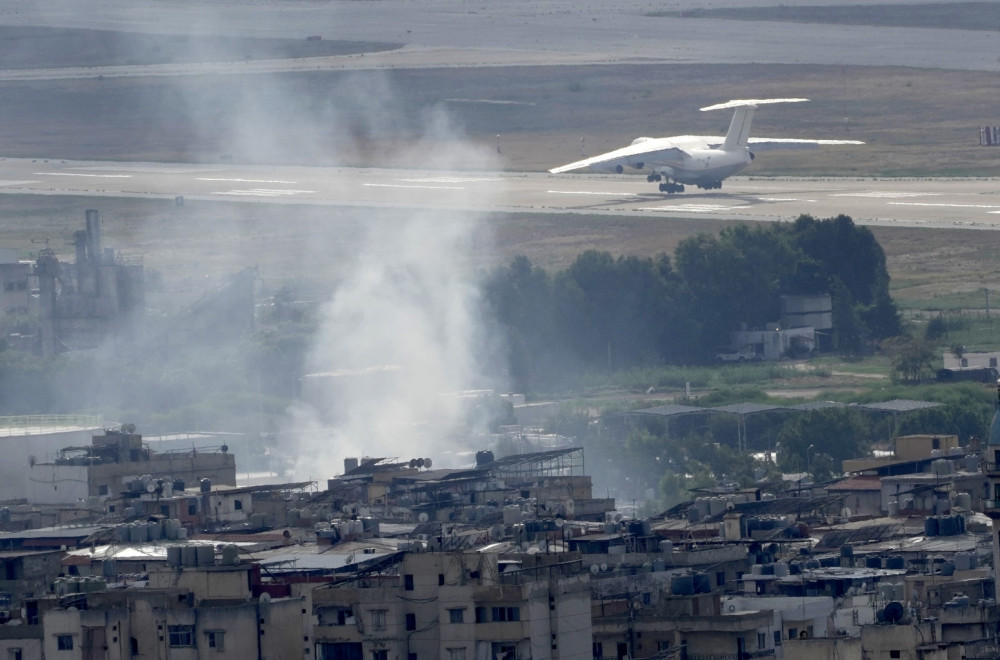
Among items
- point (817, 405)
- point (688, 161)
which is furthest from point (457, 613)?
point (688, 161)

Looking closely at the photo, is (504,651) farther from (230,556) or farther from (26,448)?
(26,448)

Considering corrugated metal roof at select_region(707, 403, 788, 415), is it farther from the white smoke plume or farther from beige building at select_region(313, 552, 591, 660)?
beige building at select_region(313, 552, 591, 660)

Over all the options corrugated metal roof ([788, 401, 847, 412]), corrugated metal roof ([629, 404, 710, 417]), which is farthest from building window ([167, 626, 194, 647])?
corrugated metal roof ([629, 404, 710, 417])

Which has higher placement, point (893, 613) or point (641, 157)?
point (641, 157)

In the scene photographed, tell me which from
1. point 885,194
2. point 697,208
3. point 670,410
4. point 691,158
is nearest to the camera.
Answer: point 670,410

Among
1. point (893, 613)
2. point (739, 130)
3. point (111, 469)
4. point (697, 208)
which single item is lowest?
point (893, 613)

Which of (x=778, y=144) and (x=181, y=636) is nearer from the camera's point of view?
(x=181, y=636)

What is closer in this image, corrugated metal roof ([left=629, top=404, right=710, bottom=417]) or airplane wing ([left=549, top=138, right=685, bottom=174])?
corrugated metal roof ([left=629, top=404, right=710, bottom=417])
